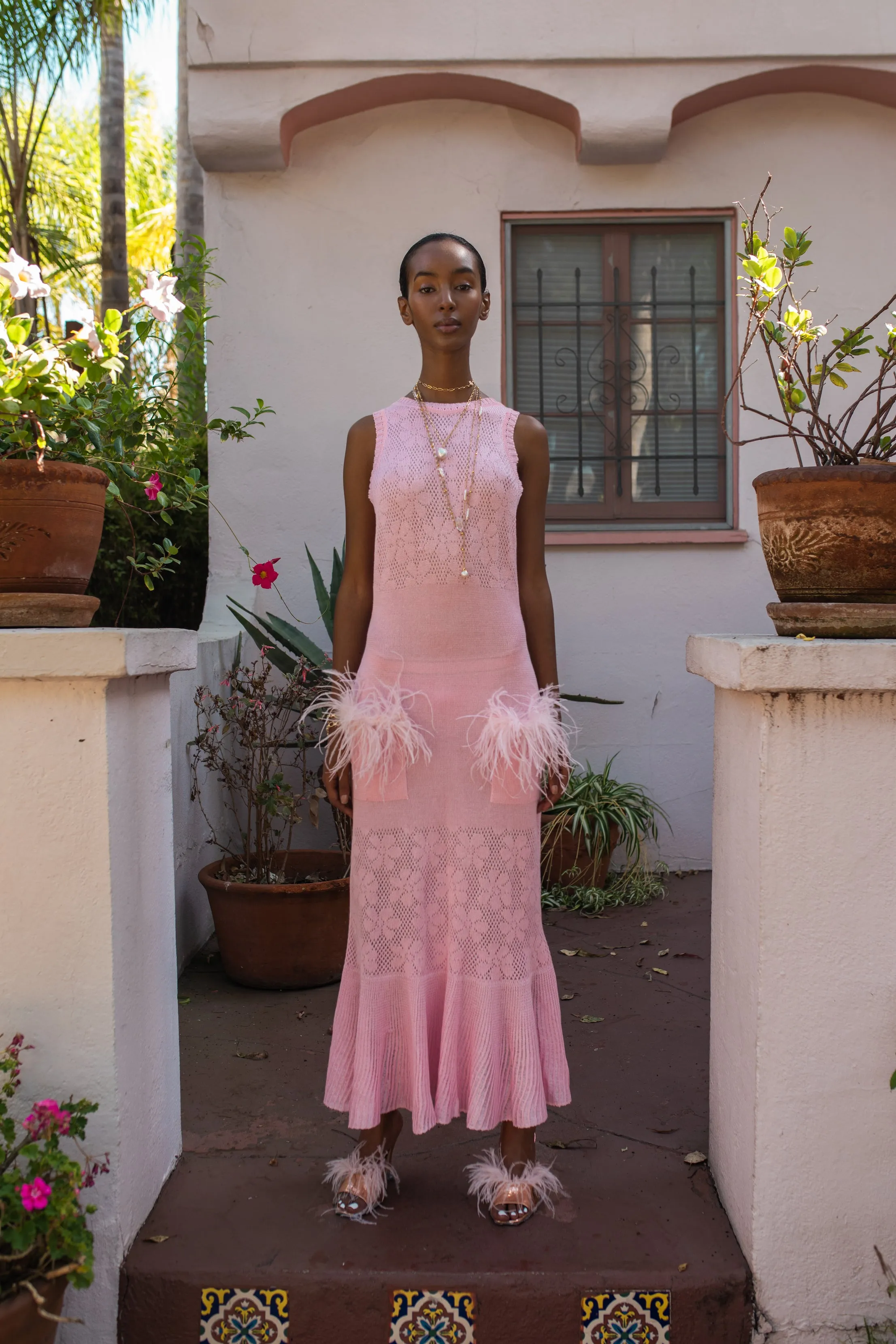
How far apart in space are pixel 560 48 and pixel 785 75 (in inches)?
39.4

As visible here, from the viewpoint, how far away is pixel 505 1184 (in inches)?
86.7

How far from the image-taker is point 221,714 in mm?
3957

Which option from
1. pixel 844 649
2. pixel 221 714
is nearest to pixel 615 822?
pixel 221 714

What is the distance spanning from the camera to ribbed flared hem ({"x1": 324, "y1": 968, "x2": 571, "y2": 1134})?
2.15 metres

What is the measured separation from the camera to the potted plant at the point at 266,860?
367cm

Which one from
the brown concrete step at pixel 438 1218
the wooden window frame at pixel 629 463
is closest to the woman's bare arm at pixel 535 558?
the brown concrete step at pixel 438 1218

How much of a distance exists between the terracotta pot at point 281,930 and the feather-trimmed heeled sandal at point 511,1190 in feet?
4.79

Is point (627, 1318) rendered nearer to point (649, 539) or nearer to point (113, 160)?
point (649, 539)

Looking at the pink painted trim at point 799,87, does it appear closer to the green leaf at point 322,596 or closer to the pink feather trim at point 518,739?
the green leaf at point 322,596

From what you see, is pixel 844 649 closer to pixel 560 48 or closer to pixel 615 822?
pixel 615 822

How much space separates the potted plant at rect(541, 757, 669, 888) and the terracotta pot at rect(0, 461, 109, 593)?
281cm

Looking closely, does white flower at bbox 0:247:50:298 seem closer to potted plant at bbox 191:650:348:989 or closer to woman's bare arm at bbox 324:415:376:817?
woman's bare arm at bbox 324:415:376:817

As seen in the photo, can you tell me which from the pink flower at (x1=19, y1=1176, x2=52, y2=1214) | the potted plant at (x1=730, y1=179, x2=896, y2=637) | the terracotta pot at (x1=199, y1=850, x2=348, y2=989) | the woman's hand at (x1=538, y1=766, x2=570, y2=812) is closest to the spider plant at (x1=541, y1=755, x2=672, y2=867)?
the terracotta pot at (x1=199, y1=850, x2=348, y2=989)

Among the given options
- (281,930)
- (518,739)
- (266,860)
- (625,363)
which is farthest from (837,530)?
(625,363)
